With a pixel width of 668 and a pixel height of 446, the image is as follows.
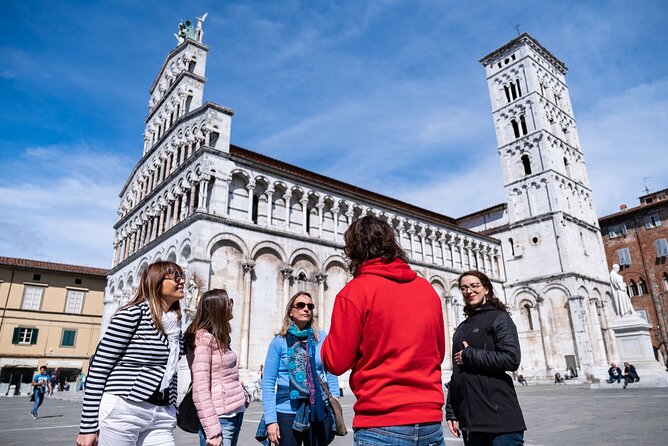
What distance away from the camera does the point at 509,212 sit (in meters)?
38.3

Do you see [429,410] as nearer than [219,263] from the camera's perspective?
Yes

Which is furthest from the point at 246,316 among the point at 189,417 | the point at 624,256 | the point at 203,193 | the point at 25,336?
the point at 624,256

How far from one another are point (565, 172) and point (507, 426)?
4058cm

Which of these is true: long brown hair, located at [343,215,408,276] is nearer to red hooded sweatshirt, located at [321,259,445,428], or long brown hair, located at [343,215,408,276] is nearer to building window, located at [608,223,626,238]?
red hooded sweatshirt, located at [321,259,445,428]

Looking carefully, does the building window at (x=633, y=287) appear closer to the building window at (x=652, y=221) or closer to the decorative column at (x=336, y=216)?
the building window at (x=652, y=221)

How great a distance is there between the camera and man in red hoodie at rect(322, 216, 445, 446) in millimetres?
2188

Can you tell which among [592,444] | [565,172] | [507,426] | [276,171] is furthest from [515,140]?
[507,426]

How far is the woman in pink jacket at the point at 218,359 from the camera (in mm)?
3613

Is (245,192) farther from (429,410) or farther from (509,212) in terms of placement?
(509,212)

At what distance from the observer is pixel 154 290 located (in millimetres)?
3121

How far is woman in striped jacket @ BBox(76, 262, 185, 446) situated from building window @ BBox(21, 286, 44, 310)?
38.8 metres

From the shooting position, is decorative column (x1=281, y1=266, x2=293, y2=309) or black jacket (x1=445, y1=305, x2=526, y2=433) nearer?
black jacket (x1=445, y1=305, x2=526, y2=433)

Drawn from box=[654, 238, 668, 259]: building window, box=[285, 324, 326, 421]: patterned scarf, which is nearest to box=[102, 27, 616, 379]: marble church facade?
box=[654, 238, 668, 259]: building window

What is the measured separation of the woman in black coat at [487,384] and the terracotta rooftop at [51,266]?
39.9 meters
